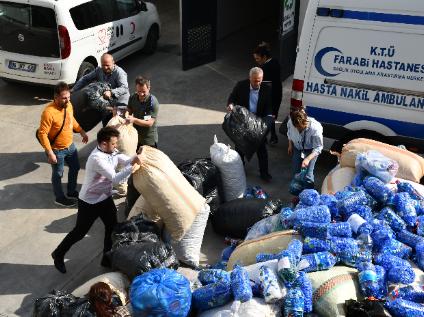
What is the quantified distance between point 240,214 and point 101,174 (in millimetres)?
1659

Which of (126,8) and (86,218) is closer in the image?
(86,218)

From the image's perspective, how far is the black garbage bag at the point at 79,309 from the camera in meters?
4.61

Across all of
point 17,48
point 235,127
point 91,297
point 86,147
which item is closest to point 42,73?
point 17,48

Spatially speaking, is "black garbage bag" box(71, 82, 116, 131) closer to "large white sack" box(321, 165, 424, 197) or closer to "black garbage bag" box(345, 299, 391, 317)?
"large white sack" box(321, 165, 424, 197)

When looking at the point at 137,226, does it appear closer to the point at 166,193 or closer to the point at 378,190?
the point at 166,193

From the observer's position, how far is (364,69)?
673cm

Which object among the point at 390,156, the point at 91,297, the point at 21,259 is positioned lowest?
the point at 21,259

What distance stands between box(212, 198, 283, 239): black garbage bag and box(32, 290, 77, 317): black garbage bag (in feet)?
6.60

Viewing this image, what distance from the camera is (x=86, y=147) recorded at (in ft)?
27.7

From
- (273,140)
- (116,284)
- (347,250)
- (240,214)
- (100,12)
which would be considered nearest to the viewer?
(347,250)

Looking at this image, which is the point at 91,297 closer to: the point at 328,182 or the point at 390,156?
the point at 328,182

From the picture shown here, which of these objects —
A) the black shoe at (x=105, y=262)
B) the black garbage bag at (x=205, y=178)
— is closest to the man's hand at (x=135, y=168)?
the black garbage bag at (x=205, y=178)

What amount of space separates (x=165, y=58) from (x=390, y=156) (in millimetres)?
6709

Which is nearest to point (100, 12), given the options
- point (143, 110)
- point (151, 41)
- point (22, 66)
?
point (22, 66)
